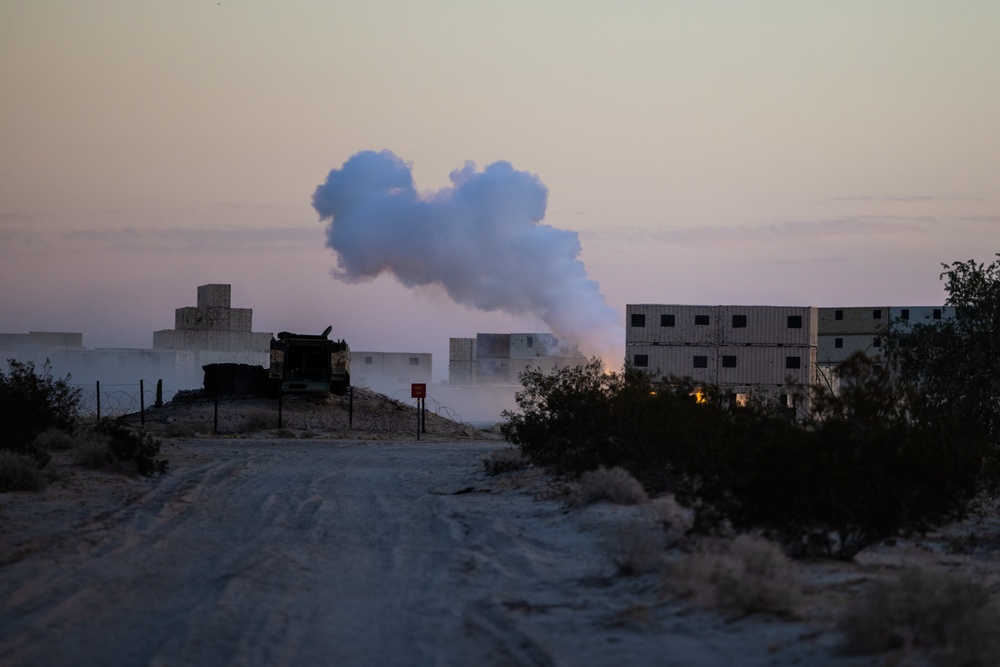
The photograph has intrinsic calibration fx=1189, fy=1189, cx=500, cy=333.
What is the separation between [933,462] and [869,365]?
2.78 metres

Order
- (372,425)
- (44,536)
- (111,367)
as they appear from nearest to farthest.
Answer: (44,536) < (372,425) < (111,367)

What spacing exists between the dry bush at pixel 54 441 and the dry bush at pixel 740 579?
19.9m

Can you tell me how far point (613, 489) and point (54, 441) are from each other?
1559cm

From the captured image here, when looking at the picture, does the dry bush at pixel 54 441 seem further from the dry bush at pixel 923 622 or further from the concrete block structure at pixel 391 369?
the concrete block structure at pixel 391 369

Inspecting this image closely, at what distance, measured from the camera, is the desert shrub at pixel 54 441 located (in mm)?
26094

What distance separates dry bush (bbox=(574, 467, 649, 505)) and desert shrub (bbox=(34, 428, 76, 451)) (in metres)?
14.3

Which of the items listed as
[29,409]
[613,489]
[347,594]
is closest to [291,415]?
[29,409]

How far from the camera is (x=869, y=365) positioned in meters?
14.6

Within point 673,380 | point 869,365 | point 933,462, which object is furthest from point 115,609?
point 673,380

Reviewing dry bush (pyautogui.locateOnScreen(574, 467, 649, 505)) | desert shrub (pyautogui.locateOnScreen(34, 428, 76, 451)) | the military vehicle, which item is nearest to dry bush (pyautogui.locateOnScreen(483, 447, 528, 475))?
dry bush (pyautogui.locateOnScreen(574, 467, 649, 505))

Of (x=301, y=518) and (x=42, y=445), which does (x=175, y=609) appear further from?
(x=42, y=445)

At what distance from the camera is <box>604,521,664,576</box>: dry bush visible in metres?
10.5

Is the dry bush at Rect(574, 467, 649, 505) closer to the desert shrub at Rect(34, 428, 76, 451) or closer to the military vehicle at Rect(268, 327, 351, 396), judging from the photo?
the desert shrub at Rect(34, 428, 76, 451)

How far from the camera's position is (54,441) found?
26578 millimetres
